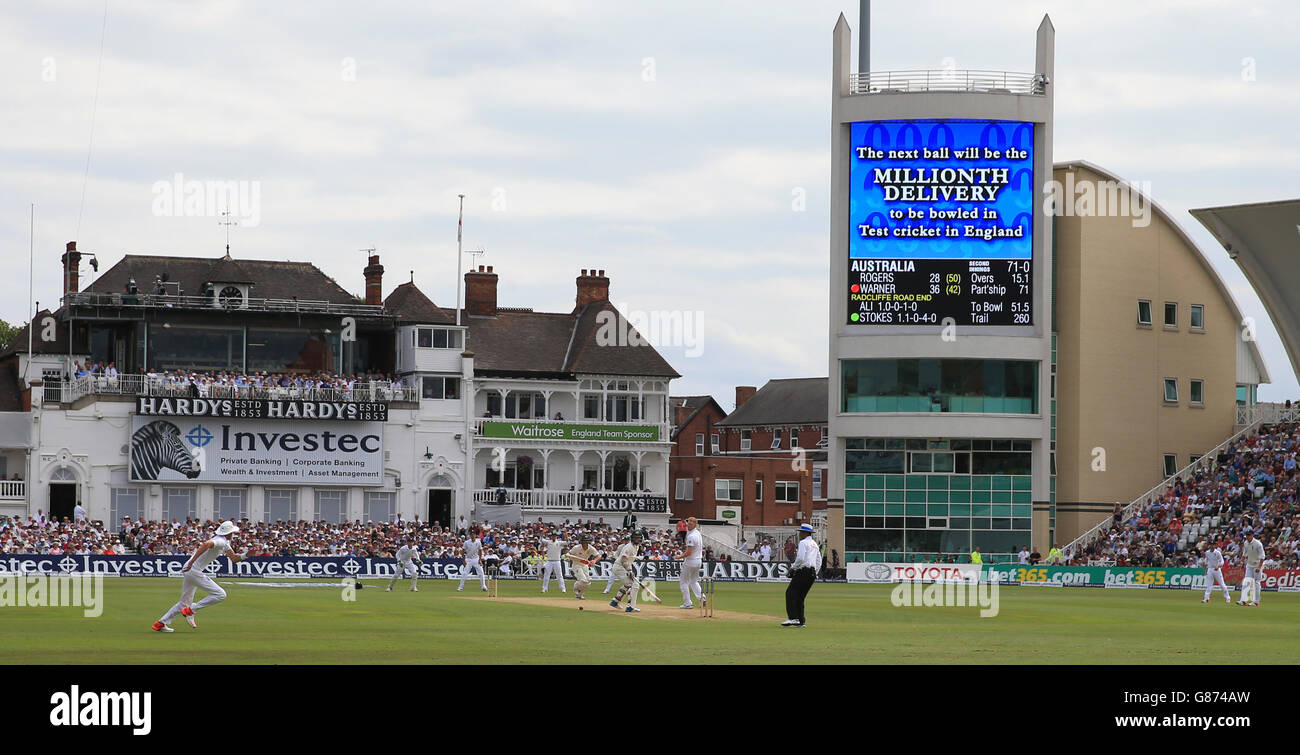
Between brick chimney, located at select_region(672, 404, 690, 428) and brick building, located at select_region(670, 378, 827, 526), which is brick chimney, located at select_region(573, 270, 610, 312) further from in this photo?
brick chimney, located at select_region(672, 404, 690, 428)

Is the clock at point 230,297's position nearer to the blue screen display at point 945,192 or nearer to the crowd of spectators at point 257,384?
the crowd of spectators at point 257,384

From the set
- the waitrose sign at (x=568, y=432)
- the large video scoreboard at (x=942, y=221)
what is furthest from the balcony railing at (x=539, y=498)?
the large video scoreboard at (x=942, y=221)

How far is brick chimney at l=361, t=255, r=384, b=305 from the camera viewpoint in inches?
3280

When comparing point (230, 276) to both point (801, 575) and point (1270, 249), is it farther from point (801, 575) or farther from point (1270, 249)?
point (801, 575)

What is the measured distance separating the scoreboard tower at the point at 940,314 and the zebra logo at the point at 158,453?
89.6 feet

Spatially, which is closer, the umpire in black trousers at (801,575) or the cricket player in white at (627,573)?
the umpire in black trousers at (801,575)

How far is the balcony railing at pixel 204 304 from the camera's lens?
74438 millimetres

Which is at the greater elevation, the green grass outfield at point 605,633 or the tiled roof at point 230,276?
the tiled roof at point 230,276

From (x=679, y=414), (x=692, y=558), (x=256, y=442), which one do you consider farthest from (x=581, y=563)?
(x=679, y=414)

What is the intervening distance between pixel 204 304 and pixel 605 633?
2114 inches

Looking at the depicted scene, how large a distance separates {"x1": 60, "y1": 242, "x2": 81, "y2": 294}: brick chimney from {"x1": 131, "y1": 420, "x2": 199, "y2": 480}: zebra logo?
10.8 metres

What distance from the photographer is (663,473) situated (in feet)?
278

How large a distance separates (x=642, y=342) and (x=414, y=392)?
1271 centimetres
